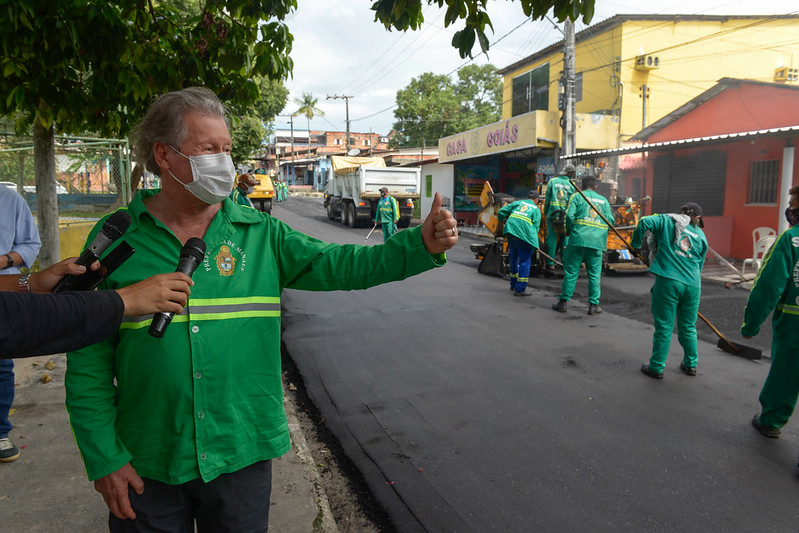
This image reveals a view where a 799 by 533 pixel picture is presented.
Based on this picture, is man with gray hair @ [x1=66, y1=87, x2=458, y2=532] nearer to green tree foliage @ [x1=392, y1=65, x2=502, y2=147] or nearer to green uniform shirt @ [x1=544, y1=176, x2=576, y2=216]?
green uniform shirt @ [x1=544, y1=176, x2=576, y2=216]

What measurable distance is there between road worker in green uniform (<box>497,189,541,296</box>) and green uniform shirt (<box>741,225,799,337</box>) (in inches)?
216

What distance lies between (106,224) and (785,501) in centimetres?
376

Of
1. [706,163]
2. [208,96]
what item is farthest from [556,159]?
[208,96]

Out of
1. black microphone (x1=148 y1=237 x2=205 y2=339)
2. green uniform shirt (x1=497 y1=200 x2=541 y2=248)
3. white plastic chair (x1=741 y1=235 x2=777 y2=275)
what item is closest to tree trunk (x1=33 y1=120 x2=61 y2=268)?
black microphone (x1=148 y1=237 x2=205 y2=339)

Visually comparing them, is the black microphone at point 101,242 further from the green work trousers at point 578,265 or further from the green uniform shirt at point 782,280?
the green work trousers at point 578,265

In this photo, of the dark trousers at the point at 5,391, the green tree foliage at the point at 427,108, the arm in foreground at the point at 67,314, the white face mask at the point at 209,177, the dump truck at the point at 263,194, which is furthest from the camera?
the green tree foliage at the point at 427,108

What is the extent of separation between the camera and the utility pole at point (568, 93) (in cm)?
1567

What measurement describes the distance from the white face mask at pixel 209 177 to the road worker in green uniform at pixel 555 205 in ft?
29.0

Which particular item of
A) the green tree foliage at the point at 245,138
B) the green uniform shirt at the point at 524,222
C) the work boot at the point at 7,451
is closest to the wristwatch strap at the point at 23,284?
Result: the work boot at the point at 7,451

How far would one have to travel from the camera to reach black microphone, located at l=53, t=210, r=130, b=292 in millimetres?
1538

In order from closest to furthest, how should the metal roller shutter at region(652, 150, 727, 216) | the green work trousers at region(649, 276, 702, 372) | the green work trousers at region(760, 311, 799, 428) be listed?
1. the green work trousers at region(760, 311, 799, 428)
2. the green work trousers at region(649, 276, 702, 372)
3. the metal roller shutter at region(652, 150, 727, 216)

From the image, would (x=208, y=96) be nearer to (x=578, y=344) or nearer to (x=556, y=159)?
(x=578, y=344)

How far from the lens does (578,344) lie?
6.43m

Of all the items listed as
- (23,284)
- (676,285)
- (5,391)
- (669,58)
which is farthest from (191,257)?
(669,58)
